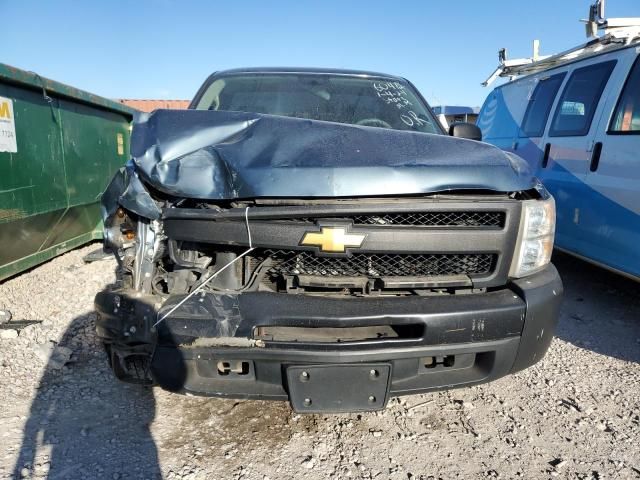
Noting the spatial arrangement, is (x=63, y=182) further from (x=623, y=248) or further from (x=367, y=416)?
(x=623, y=248)

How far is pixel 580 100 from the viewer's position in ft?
13.7

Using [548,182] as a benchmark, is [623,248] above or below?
below

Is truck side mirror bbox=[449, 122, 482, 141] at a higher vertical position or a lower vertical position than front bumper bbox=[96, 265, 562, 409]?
higher

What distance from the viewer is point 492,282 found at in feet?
6.45

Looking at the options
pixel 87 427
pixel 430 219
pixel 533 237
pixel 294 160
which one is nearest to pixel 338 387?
pixel 430 219

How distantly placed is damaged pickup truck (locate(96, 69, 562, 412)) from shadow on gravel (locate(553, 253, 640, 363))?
1.64 meters

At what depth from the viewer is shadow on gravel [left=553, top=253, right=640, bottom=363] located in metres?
3.31

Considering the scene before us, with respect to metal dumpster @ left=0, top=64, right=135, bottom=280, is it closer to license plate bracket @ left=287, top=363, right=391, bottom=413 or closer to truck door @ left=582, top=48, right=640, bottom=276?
license plate bracket @ left=287, top=363, right=391, bottom=413

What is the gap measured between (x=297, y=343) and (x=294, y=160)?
2.33 feet

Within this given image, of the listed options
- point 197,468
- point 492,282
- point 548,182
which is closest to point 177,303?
point 197,468

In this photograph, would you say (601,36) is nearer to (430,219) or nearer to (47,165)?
(430,219)

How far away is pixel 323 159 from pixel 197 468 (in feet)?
4.68

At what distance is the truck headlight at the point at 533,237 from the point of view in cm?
198

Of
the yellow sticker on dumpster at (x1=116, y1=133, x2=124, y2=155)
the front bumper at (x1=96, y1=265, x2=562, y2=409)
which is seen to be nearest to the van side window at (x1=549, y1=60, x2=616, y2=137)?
the front bumper at (x1=96, y1=265, x2=562, y2=409)
